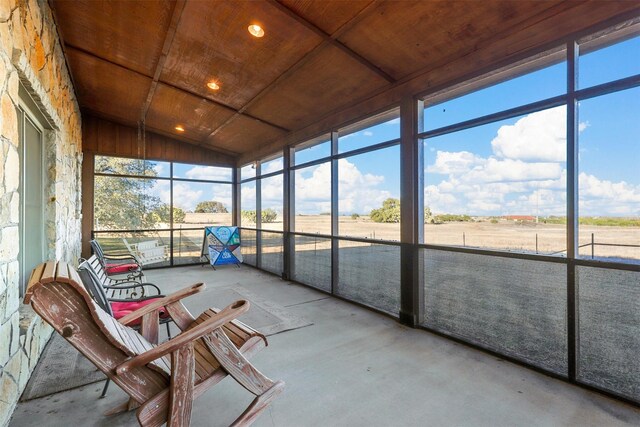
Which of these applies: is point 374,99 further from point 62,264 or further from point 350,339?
point 62,264

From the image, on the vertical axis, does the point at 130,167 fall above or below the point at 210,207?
above

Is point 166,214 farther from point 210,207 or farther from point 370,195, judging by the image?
point 370,195

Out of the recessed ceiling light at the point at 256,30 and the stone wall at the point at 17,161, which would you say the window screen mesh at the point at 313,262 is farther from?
the stone wall at the point at 17,161

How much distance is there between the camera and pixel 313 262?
5.09m

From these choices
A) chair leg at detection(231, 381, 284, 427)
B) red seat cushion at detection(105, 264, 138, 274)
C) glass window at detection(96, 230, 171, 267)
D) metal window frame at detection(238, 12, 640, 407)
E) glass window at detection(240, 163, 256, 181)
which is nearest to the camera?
chair leg at detection(231, 381, 284, 427)

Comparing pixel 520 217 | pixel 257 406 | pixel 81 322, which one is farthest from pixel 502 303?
pixel 81 322

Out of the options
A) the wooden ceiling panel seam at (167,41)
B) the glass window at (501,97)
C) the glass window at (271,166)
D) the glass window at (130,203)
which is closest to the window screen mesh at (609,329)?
the glass window at (501,97)

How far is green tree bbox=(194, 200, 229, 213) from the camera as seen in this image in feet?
24.6

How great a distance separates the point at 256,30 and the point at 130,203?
5.54 metres

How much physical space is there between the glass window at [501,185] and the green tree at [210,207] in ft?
19.4

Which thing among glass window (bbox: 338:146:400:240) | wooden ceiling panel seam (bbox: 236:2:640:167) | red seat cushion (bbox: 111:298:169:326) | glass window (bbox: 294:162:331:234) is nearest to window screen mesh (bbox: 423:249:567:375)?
glass window (bbox: 338:146:400:240)

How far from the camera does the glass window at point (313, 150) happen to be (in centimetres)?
478

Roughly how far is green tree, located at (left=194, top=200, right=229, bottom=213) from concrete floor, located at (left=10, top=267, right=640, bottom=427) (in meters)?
5.35

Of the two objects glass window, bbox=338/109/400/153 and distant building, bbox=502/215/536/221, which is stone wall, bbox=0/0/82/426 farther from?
distant building, bbox=502/215/536/221
